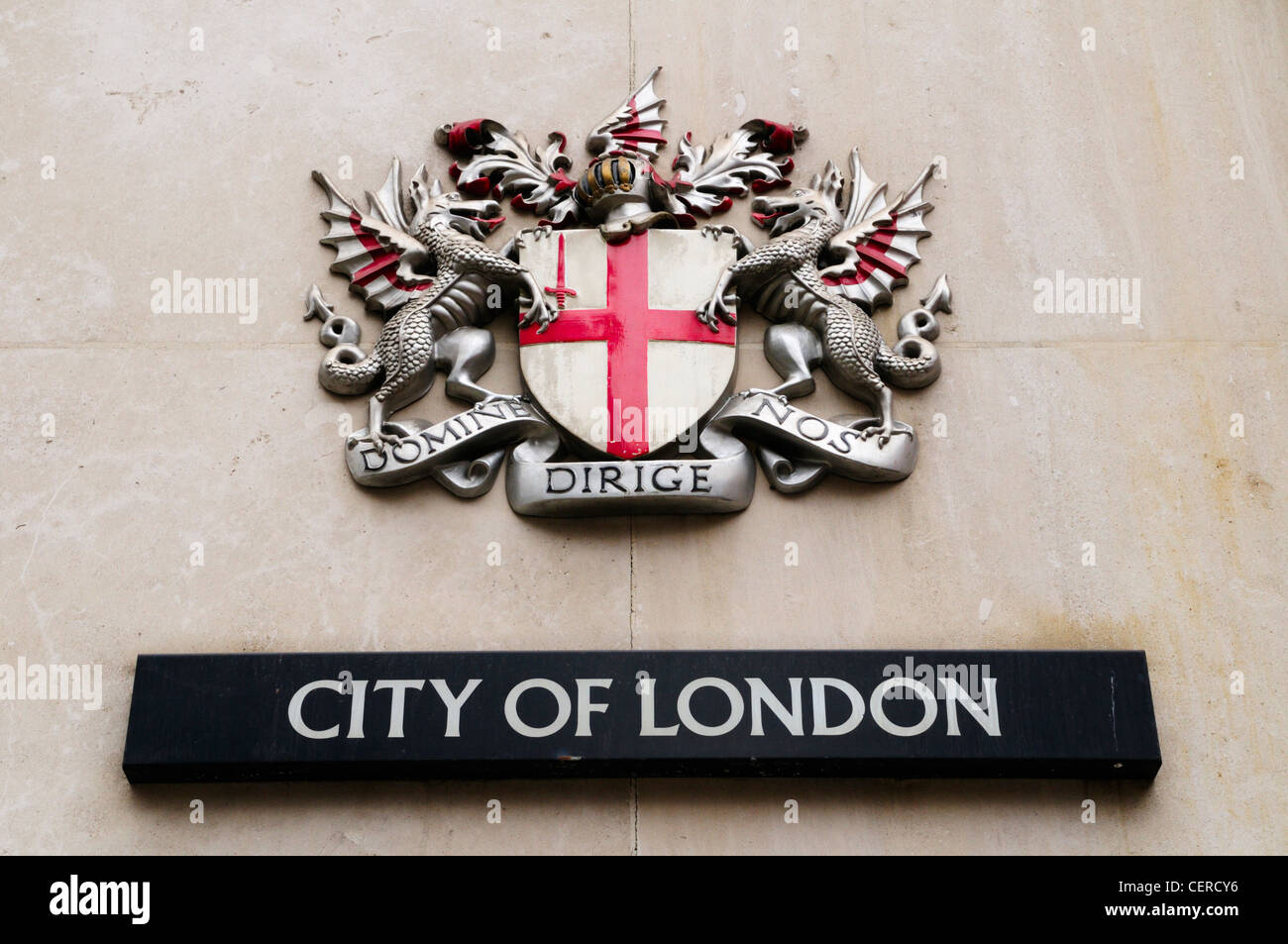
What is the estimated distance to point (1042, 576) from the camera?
583cm

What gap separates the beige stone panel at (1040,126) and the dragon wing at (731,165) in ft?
0.29

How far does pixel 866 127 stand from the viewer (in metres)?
6.73

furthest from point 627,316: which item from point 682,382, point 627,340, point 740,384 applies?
point 740,384

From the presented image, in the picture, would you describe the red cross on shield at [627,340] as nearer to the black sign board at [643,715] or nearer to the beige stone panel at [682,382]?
the beige stone panel at [682,382]

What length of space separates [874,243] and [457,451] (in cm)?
196

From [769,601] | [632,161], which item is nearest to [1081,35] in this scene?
[632,161]

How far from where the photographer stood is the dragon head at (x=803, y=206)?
6379 millimetres

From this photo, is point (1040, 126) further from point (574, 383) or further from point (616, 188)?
point (574, 383)

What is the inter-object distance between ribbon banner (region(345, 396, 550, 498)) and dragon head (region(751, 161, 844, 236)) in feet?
4.53

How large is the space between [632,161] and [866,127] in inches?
44.9

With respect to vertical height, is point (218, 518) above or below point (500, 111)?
below
